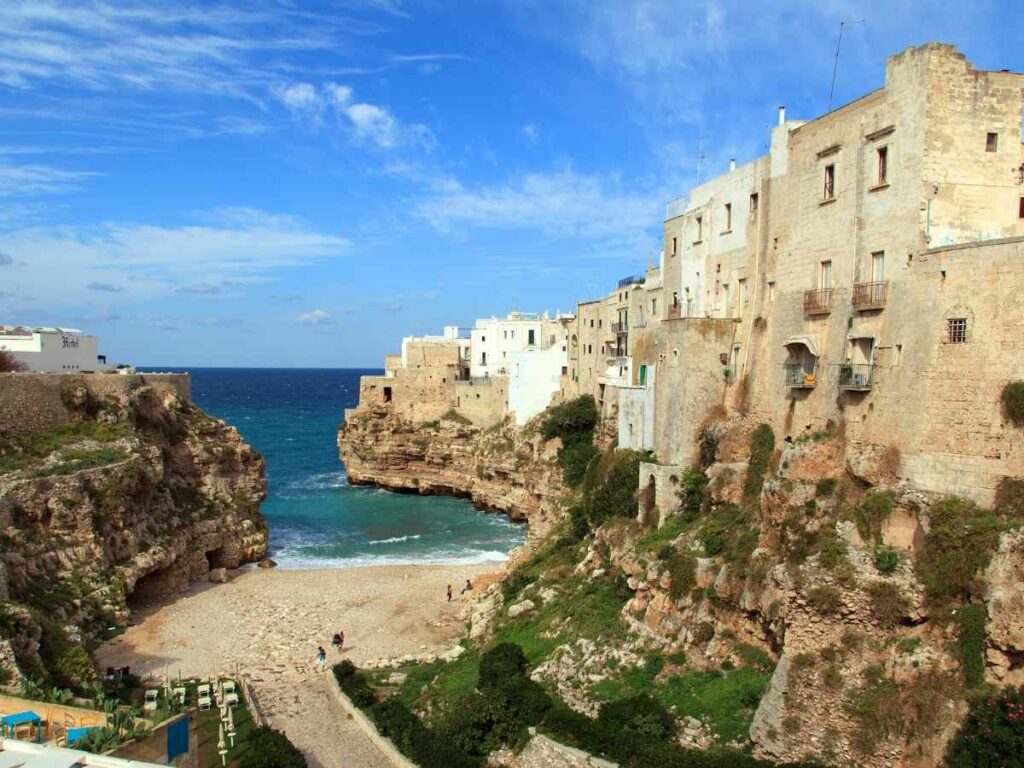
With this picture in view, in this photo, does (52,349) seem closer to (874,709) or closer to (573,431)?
(573,431)

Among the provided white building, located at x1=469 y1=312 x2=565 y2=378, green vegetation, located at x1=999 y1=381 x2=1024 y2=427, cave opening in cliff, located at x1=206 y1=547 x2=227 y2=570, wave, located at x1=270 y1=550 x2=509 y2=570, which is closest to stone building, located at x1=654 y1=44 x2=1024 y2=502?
green vegetation, located at x1=999 y1=381 x2=1024 y2=427

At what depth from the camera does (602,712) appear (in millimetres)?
18578

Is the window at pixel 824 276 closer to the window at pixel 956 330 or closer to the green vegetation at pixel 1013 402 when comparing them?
the window at pixel 956 330

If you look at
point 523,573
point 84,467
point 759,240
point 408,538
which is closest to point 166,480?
point 84,467

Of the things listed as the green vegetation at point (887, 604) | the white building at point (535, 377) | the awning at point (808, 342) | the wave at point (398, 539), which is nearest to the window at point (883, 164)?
the awning at point (808, 342)

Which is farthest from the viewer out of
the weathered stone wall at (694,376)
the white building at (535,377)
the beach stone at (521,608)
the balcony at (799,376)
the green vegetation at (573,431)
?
the white building at (535,377)

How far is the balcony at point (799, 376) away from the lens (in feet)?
73.4

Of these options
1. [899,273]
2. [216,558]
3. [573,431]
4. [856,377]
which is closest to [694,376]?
[856,377]

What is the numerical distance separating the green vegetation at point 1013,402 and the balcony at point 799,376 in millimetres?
5985

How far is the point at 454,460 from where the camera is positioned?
60.7 metres

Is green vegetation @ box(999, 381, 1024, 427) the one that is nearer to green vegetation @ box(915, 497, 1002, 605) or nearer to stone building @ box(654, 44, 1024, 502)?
stone building @ box(654, 44, 1024, 502)

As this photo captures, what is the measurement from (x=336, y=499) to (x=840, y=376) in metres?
44.6

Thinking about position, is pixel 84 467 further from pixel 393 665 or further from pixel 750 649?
pixel 750 649

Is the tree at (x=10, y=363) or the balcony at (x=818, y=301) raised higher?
the balcony at (x=818, y=301)
